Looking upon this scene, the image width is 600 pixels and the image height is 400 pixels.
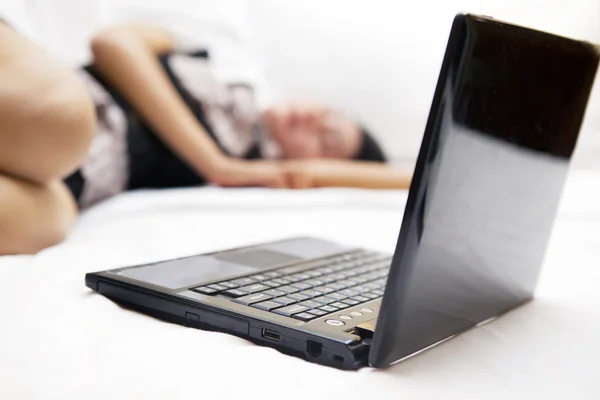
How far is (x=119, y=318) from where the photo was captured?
0.51 m

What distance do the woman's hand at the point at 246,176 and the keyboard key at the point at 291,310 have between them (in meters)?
0.79

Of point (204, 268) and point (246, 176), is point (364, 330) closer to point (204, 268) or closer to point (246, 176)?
point (204, 268)

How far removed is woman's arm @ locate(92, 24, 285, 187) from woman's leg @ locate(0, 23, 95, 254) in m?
0.41

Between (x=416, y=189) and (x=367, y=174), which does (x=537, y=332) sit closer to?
(x=416, y=189)

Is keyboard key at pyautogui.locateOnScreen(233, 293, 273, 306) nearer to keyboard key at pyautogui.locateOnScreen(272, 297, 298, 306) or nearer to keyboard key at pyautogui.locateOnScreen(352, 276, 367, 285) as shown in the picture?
keyboard key at pyautogui.locateOnScreen(272, 297, 298, 306)

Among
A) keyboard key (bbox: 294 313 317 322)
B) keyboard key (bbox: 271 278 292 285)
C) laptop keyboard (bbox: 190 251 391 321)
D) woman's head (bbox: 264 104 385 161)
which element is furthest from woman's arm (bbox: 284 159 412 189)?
keyboard key (bbox: 294 313 317 322)

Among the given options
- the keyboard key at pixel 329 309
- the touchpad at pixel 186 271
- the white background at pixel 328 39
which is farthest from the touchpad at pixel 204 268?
the white background at pixel 328 39

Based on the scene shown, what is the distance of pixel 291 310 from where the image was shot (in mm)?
485

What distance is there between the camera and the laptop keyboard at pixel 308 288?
1.63ft

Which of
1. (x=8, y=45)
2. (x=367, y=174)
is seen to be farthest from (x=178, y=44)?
(x=8, y=45)

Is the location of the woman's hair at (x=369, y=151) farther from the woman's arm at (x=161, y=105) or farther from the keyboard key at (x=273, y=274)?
the keyboard key at (x=273, y=274)

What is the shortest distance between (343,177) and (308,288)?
2.42 feet

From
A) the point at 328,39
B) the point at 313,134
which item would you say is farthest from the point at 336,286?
the point at 328,39

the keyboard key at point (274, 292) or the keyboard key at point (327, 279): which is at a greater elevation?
the keyboard key at point (274, 292)
